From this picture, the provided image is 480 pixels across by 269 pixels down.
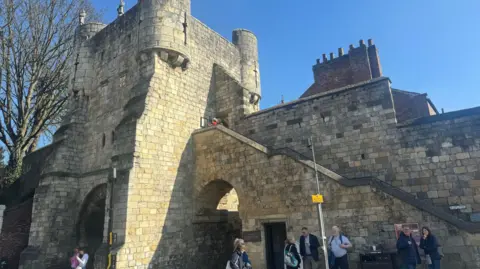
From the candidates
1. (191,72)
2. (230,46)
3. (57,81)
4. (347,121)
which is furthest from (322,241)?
(57,81)

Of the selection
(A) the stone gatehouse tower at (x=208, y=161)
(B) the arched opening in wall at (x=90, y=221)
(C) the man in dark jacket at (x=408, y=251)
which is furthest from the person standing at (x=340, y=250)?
(B) the arched opening in wall at (x=90, y=221)

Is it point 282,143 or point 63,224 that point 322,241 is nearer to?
point 282,143

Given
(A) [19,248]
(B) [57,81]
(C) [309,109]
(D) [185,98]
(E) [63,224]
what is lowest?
(A) [19,248]

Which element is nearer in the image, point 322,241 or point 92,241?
point 322,241

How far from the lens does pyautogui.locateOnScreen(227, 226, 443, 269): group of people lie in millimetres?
7020

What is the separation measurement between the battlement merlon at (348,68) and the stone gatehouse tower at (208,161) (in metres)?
3.50

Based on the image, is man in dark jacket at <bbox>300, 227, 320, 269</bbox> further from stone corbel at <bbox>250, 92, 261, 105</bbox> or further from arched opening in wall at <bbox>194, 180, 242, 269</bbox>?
stone corbel at <bbox>250, 92, 261, 105</bbox>

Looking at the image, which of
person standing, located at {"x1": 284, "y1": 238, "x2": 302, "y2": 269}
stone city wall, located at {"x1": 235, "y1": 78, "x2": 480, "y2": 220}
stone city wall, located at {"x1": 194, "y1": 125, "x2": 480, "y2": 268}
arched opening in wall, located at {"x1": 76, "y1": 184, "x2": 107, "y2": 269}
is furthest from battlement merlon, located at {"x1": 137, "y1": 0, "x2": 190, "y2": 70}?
person standing, located at {"x1": 284, "y1": 238, "x2": 302, "y2": 269}

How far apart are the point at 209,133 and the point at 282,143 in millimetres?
3382

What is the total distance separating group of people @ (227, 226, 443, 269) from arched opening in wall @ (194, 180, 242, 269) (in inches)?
185

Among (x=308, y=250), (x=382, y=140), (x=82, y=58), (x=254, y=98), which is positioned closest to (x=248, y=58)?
(x=254, y=98)

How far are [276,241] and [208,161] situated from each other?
420cm

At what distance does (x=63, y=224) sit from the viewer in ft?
45.2

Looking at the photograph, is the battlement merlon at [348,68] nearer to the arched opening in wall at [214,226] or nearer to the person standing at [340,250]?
the arched opening in wall at [214,226]
